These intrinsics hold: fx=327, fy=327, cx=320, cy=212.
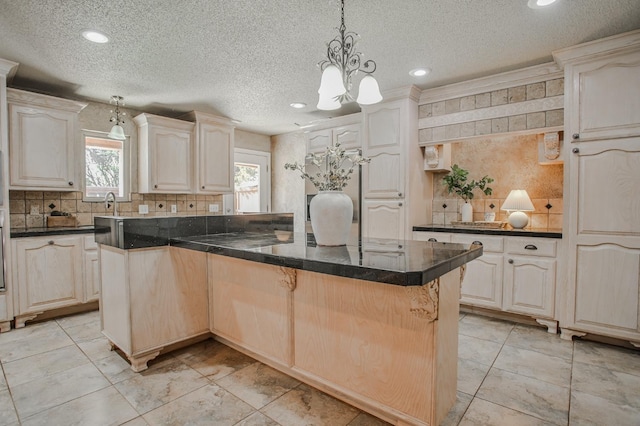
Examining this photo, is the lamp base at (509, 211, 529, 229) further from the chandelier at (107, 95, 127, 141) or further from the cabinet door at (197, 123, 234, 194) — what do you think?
the chandelier at (107, 95, 127, 141)

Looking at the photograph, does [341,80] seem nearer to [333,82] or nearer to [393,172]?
[333,82]

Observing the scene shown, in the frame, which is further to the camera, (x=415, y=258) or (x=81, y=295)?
(x=81, y=295)

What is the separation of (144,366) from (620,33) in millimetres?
4121

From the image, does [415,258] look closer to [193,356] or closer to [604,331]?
[193,356]

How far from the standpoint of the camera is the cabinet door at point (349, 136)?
4062 mm

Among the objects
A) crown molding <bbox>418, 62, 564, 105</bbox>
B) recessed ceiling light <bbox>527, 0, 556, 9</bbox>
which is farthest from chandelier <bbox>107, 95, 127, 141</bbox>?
recessed ceiling light <bbox>527, 0, 556, 9</bbox>

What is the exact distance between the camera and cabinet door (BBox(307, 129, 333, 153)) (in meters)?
4.34

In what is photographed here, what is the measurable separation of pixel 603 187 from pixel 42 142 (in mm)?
5046

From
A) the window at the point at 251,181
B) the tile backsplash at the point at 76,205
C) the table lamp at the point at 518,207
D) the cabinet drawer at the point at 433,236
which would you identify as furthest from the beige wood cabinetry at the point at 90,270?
the table lamp at the point at 518,207

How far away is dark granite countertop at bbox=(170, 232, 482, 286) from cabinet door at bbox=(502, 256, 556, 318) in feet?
5.27

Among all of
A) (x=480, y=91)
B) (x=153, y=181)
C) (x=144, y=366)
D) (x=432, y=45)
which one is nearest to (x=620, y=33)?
(x=480, y=91)

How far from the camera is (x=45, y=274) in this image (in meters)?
3.15

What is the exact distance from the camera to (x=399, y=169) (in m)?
3.54

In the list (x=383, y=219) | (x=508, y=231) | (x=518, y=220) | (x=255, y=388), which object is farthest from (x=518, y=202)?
(x=255, y=388)
